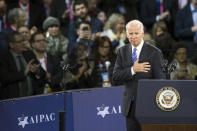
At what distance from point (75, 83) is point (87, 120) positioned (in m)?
2.15

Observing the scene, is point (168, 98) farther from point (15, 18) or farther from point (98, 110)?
point (15, 18)

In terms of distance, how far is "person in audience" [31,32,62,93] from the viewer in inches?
346

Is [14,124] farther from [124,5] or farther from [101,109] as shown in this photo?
[124,5]

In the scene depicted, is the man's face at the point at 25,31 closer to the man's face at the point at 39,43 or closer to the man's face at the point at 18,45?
the man's face at the point at 39,43

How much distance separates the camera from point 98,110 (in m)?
6.77

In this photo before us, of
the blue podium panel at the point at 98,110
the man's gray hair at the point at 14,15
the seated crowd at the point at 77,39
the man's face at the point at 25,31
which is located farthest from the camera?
the man's gray hair at the point at 14,15

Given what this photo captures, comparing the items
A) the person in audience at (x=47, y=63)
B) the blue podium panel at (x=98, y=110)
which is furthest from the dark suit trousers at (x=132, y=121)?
the person in audience at (x=47, y=63)

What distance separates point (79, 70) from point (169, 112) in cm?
421

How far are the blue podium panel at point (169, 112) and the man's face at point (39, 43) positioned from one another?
4.55 m

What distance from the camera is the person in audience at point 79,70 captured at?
346 inches

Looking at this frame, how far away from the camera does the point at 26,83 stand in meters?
8.73

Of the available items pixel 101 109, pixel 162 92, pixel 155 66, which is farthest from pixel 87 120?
pixel 162 92

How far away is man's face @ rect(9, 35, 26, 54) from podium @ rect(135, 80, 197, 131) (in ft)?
14.3

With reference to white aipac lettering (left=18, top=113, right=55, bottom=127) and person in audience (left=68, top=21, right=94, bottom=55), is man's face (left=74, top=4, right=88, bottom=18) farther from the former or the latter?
white aipac lettering (left=18, top=113, right=55, bottom=127)
